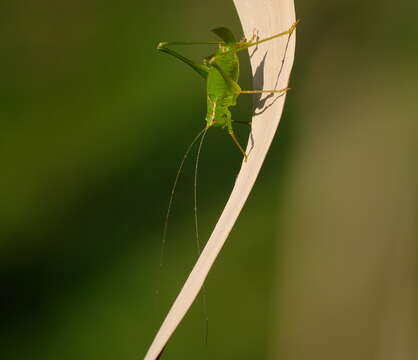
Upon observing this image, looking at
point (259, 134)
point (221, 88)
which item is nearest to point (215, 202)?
point (221, 88)

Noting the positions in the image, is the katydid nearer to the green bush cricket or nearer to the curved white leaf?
the green bush cricket

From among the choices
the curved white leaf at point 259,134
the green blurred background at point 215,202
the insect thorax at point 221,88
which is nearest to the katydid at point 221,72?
the insect thorax at point 221,88

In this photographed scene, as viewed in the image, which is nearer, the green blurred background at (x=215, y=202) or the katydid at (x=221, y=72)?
the katydid at (x=221, y=72)

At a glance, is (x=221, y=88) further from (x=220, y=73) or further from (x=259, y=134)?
(x=259, y=134)

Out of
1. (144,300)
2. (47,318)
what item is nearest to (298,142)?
(144,300)

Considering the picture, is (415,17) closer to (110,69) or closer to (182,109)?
(182,109)

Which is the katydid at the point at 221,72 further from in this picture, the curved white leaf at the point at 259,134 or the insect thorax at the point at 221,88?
the curved white leaf at the point at 259,134

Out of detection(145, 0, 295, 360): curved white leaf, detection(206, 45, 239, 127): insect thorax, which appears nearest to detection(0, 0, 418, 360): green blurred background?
→ detection(206, 45, 239, 127): insect thorax

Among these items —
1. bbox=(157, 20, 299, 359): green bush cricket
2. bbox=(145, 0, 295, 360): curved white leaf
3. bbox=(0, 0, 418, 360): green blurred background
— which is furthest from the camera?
bbox=(0, 0, 418, 360): green blurred background
